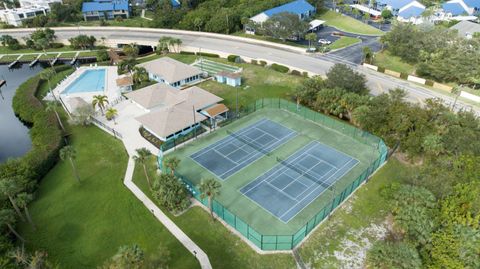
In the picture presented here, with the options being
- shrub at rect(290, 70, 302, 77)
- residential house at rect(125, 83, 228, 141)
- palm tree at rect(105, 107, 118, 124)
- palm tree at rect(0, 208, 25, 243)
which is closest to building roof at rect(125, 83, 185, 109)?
residential house at rect(125, 83, 228, 141)

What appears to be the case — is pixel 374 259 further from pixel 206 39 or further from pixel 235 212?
pixel 206 39

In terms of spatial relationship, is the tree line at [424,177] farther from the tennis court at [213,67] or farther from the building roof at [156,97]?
the building roof at [156,97]

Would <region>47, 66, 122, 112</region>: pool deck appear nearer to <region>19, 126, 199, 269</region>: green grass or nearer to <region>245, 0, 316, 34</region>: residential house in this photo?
<region>19, 126, 199, 269</region>: green grass

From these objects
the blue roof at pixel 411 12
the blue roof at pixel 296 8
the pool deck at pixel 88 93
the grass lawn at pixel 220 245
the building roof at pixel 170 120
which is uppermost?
the blue roof at pixel 296 8

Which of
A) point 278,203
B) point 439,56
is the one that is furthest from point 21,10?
point 439,56

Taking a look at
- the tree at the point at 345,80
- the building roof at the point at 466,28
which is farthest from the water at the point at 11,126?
the building roof at the point at 466,28
